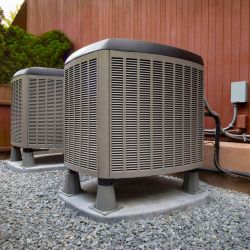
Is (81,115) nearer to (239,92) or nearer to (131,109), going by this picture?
(131,109)

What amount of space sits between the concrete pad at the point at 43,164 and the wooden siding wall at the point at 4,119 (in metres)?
0.74

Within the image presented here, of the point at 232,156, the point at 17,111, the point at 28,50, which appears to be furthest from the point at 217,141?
the point at 28,50

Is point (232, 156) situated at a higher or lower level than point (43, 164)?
higher

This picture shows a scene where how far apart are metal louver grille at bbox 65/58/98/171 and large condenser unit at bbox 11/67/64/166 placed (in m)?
0.95

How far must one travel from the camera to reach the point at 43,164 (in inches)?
119

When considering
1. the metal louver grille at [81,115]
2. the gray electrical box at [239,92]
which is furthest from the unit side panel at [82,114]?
the gray electrical box at [239,92]

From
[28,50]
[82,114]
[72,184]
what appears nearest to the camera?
[82,114]

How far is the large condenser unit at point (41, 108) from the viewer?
109 inches

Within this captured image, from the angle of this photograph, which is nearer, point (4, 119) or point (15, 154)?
point (15, 154)

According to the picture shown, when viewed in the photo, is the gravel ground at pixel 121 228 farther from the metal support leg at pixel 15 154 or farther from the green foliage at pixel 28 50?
the green foliage at pixel 28 50

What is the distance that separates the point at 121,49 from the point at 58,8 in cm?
493

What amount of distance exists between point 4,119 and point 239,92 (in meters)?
3.24

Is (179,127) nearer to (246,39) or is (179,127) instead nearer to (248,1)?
(246,39)

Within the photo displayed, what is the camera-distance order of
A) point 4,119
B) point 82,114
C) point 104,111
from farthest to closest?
point 4,119
point 82,114
point 104,111
